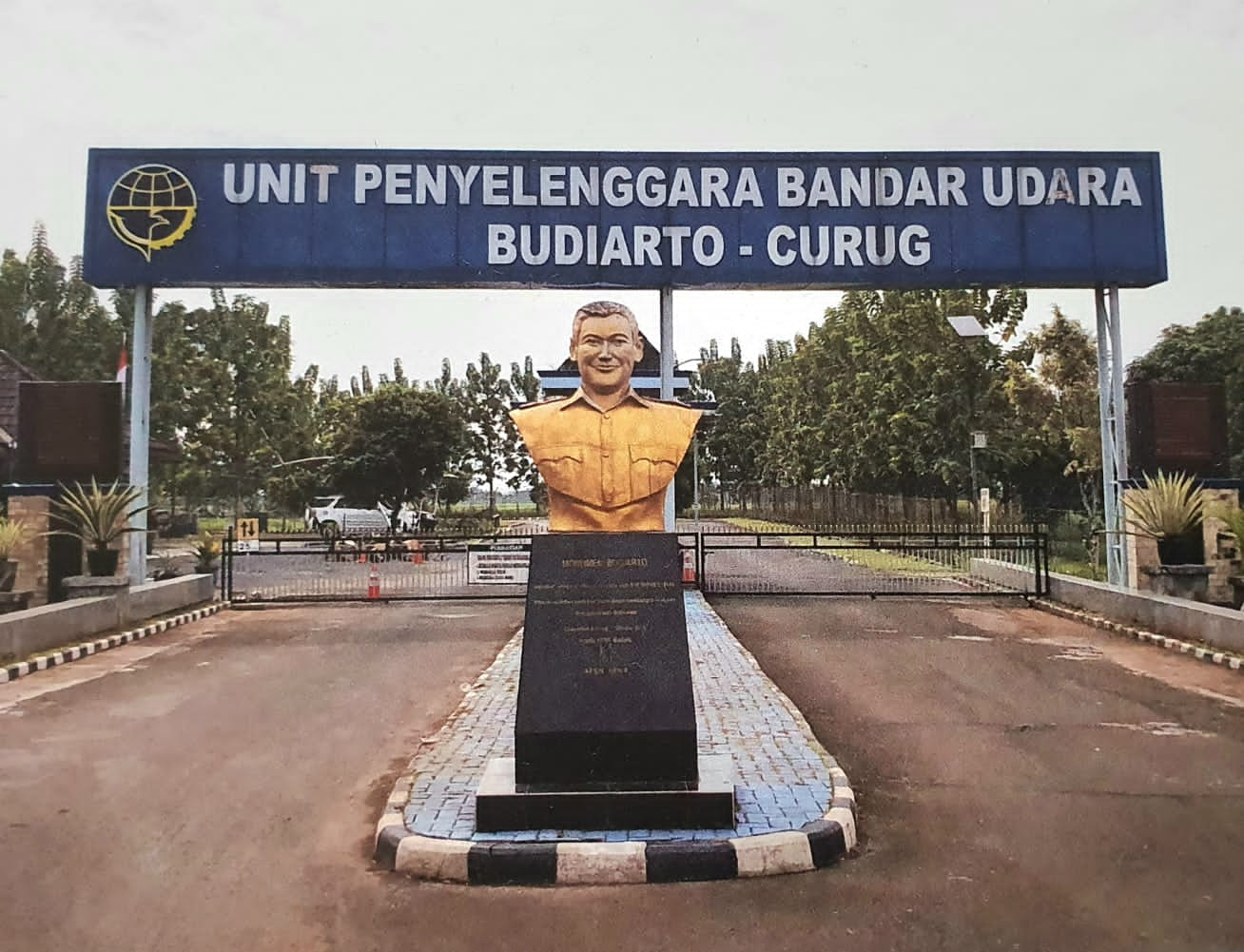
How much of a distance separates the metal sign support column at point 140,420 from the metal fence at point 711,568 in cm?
157

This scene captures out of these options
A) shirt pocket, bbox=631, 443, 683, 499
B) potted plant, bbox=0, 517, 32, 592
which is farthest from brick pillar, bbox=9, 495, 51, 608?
shirt pocket, bbox=631, 443, 683, 499

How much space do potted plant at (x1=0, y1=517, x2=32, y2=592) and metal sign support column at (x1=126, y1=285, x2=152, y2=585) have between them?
165 centimetres

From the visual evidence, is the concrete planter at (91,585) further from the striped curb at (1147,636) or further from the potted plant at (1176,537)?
the potted plant at (1176,537)

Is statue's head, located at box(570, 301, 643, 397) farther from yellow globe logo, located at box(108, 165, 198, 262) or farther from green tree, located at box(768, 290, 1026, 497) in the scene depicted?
green tree, located at box(768, 290, 1026, 497)

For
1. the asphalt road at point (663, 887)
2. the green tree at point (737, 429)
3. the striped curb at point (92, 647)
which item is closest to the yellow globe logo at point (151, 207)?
the striped curb at point (92, 647)

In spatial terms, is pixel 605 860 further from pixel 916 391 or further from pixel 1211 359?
pixel 1211 359

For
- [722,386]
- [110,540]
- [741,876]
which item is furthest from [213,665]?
[722,386]

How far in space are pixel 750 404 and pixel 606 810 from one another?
173ft

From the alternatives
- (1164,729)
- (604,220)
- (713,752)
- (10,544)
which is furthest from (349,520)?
(1164,729)

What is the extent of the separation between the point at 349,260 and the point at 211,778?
34.3ft

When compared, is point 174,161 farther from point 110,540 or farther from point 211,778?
point 211,778

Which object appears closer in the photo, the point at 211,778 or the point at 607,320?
the point at 607,320

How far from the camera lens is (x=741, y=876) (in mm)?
4551

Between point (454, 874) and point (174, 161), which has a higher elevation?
point (174, 161)
